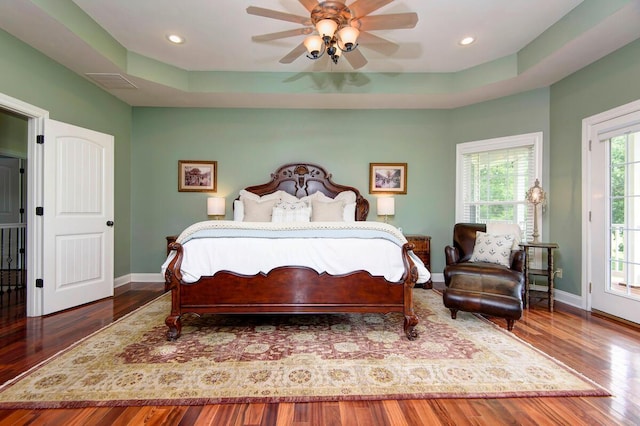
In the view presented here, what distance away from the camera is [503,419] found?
4.98 ft

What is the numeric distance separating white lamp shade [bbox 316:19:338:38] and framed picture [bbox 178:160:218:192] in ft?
9.70

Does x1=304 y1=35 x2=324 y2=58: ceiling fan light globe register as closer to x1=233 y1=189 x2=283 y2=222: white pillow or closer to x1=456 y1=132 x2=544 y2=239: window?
x1=233 y1=189 x2=283 y2=222: white pillow

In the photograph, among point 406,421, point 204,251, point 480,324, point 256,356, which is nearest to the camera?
point 406,421

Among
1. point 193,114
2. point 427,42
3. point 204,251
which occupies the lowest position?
point 204,251

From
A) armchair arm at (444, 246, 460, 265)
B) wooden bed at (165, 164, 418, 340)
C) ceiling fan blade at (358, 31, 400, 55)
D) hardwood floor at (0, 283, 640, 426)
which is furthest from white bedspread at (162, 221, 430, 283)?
ceiling fan blade at (358, 31, 400, 55)

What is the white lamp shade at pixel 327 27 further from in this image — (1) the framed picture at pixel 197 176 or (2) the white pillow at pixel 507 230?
(2) the white pillow at pixel 507 230

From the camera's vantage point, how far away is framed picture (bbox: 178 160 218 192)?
15.4ft

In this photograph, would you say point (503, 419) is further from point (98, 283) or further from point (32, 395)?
point (98, 283)

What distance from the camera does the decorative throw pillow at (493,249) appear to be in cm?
345

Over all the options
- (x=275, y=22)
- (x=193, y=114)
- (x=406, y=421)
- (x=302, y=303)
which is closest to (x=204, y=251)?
(x=302, y=303)

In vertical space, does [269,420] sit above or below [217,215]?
below

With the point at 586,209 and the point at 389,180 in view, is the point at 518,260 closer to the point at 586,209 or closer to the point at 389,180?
the point at 586,209

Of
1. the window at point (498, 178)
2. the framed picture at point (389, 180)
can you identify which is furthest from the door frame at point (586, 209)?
the framed picture at point (389, 180)

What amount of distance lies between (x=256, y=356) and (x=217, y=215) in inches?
110
